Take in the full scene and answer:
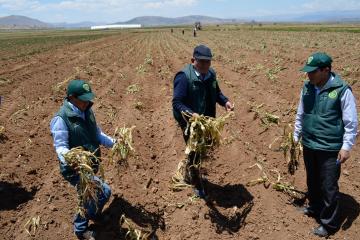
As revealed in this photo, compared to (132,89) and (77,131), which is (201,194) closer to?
(77,131)

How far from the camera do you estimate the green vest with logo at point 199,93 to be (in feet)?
16.1

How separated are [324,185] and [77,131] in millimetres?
2896

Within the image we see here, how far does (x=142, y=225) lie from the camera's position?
5.16 metres

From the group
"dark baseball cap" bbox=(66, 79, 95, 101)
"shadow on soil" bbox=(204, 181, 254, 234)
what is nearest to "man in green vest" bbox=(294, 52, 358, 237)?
"shadow on soil" bbox=(204, 181, 254, 234)

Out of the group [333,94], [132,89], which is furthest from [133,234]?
[132,89]

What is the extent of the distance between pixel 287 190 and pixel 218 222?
1.27 m

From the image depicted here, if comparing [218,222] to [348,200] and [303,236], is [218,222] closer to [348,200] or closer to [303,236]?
[303,236]

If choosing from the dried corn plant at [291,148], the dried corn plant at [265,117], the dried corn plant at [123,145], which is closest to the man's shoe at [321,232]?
the dried corn plant at [291,148]

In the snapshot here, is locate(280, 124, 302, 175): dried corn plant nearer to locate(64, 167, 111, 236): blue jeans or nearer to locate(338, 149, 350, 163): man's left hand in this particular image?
locate(338, 149, 350, 163): man's left hand

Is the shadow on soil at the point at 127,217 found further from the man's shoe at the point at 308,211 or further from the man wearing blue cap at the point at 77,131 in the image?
the man's shoe at the point at 308,211

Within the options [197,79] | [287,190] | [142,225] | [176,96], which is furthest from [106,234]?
[287,190]

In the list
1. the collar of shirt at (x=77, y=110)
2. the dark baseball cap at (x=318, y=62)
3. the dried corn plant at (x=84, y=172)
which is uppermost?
the dark baseball cap at (x=318, y=62)

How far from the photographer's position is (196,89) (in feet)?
16.3

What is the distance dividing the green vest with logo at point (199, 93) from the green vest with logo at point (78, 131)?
119 centimetres
